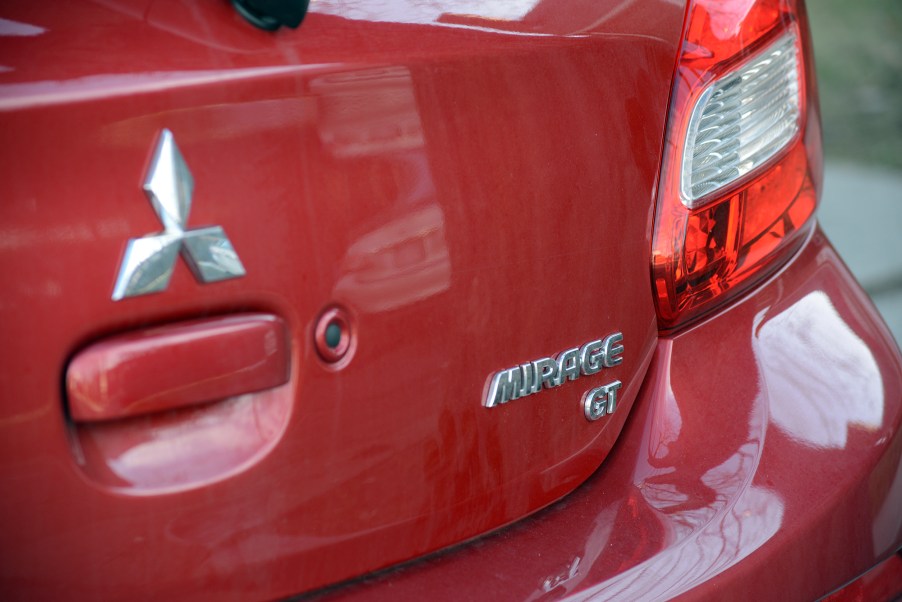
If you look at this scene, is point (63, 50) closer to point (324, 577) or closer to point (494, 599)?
point (324, 577)

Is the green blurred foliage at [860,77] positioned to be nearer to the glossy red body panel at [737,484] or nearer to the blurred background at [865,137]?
the blurred background at [865,137]

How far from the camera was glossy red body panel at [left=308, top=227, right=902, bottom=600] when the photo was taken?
4.18ft

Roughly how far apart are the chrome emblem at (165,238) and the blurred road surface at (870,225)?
3.34 metres

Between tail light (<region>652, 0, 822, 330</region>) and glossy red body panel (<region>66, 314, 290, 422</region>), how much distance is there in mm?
601

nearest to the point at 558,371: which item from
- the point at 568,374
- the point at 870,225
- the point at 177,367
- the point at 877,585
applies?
the point at 568,374

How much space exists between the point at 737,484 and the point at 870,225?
395 cm

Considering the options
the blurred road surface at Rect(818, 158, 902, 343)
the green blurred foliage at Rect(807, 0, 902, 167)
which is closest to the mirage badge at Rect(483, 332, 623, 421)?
the blurred road surface at Rect(818, 158, 902, 343)

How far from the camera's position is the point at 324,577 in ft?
3.89

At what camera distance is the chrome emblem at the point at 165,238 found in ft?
3.25

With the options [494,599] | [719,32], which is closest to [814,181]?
[719,32]

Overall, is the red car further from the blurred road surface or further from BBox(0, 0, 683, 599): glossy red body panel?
the blurred road surface

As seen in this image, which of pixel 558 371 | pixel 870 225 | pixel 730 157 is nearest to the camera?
pixel 558 371

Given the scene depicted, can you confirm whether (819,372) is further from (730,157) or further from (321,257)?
(321,257)

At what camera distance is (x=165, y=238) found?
39.3 inches
